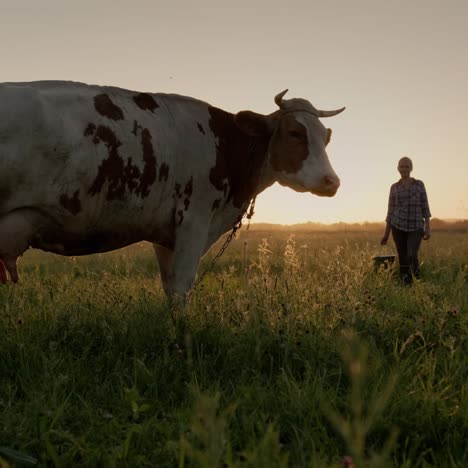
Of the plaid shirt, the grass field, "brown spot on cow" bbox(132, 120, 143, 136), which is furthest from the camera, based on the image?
the plaid shirt

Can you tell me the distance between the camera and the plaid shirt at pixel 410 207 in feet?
30.0

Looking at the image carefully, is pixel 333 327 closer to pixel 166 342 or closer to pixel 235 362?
pixel 235 362

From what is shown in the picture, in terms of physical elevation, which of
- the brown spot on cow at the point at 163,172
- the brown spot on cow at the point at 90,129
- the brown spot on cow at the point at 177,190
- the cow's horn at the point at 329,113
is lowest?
the brown spot on cow at the point at 177,190

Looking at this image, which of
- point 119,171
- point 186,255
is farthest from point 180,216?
point 119,171

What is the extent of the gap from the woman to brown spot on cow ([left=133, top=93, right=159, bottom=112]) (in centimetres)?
535

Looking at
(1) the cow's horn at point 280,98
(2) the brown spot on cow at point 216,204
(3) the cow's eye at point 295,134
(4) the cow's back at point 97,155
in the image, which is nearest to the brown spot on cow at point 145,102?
(4) the cow's back at point 97,155

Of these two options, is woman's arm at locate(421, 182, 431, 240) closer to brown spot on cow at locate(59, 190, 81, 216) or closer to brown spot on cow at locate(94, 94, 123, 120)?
brown spot on cow at locate(94, 94, 123, 120)

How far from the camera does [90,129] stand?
4.54 metres

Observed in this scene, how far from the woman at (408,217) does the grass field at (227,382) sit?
3879mm

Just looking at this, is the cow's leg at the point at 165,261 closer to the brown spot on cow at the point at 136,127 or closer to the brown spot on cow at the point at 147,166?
the brown spot on cow at the point at 147,166

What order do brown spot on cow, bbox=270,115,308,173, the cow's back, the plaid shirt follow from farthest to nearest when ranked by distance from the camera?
the plaid shirt < brown spot on cow, bbox=270,115,308,173 < the cow's back

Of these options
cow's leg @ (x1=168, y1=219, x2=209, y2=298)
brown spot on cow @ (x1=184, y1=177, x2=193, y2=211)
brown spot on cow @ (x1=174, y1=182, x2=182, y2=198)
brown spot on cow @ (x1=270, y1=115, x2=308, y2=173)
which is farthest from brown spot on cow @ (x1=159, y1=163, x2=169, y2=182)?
brown spot on cow @ (x1=270, y1=115, x2=308, y2=173)

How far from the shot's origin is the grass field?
2.49m

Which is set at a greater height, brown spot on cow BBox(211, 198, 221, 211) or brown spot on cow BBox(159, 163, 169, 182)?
brown spot on cow BBox(159, 163, 169, 182)
